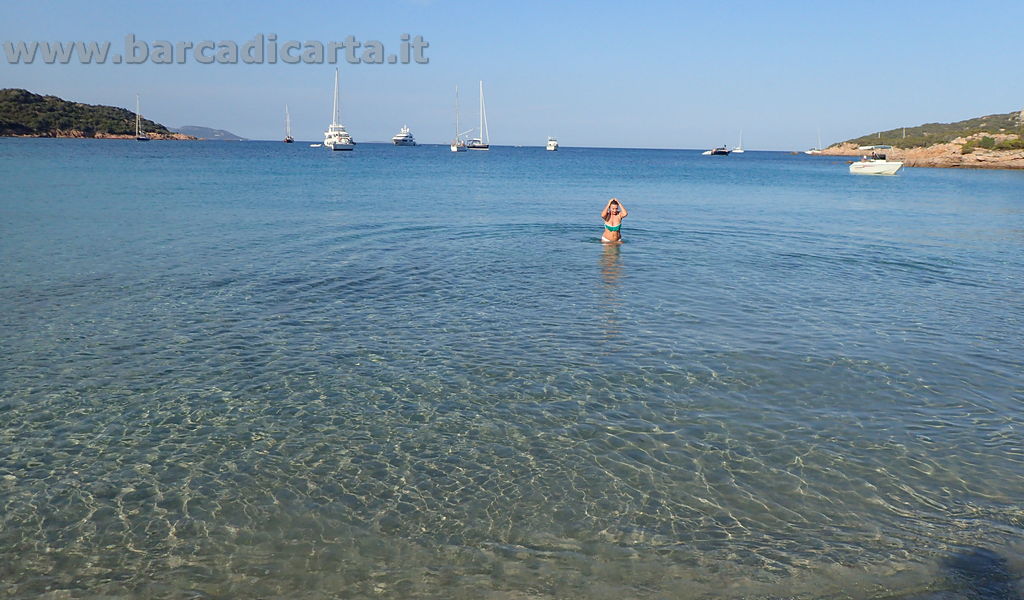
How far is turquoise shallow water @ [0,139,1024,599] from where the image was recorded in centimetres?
682

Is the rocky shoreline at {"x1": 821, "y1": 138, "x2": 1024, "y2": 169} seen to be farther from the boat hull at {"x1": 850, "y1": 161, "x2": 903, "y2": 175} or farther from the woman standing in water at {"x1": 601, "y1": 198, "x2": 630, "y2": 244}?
the woman standing in water at {"x1": 601, "y1": 198, "x2": 630, "y2": 244}

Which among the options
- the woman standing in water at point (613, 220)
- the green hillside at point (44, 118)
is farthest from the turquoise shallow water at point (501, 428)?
the green hillside at point (44, 118)

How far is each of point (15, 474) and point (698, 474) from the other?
8.56 metres

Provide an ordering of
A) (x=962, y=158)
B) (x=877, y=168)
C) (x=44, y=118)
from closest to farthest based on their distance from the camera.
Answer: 1. (x=877, y=168)
2. (x=962, y=158)
3. (x=44, y=118)

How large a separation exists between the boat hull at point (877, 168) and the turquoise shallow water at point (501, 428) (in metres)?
75.3

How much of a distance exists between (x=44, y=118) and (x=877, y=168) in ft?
616

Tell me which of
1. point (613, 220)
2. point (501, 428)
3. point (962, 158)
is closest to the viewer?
point (501, 428)

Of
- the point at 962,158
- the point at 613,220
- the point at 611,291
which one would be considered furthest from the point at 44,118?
the point at 962,158

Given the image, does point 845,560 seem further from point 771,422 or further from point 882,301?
point 882,301

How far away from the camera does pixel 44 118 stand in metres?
169

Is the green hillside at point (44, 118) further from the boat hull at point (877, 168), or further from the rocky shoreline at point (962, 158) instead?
the rocky shoreline at point (962, 158)

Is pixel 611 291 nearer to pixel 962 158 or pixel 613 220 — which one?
pixel 613 220

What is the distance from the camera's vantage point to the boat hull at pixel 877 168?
87113 mm

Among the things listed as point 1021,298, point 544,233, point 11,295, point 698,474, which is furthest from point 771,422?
point 544,233
